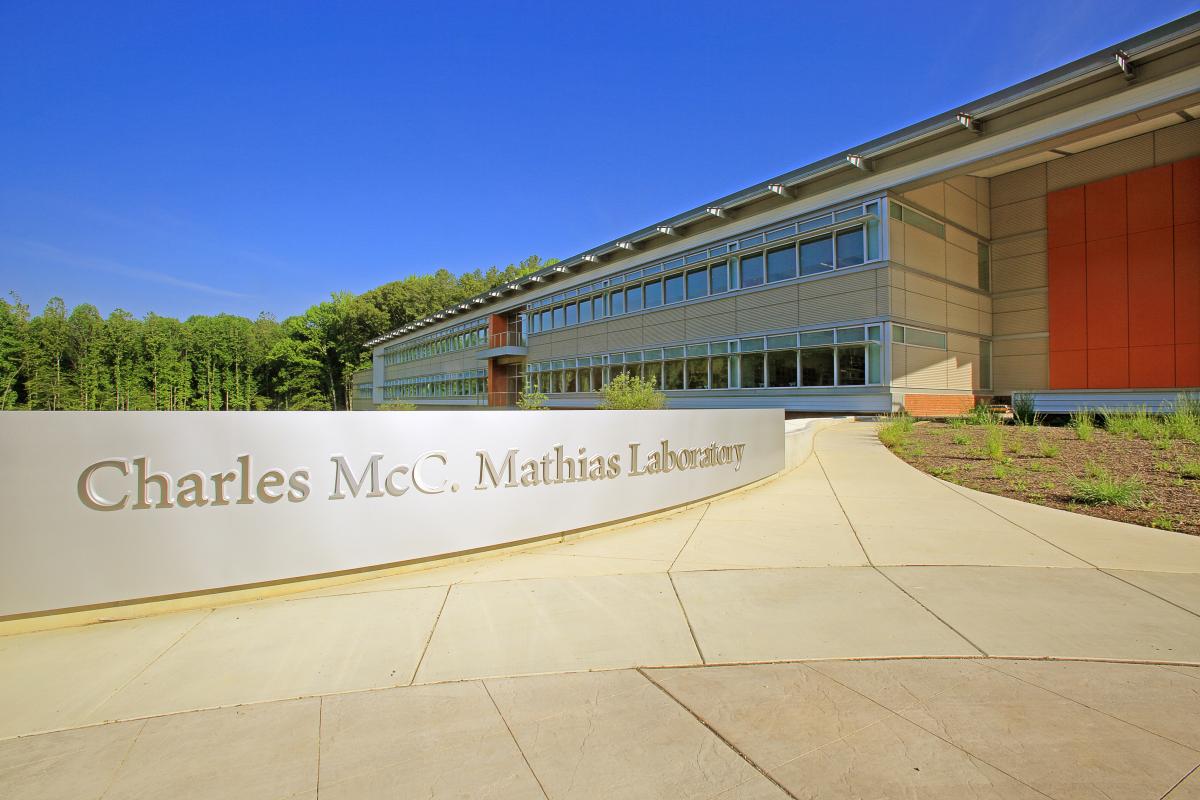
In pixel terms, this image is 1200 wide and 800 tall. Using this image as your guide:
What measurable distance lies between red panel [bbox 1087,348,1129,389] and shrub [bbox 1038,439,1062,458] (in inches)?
601

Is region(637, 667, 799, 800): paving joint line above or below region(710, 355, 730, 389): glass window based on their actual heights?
below

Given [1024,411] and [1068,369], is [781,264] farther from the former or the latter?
[1068,369]

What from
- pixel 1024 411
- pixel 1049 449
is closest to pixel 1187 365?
pixel 1024 411

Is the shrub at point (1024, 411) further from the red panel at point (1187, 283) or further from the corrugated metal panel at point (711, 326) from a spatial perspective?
the corrugated metal panel at point (711, 326)

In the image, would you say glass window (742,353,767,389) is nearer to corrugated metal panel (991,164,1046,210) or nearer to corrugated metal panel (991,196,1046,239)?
corrugated metal panel (991,196,1046,239)

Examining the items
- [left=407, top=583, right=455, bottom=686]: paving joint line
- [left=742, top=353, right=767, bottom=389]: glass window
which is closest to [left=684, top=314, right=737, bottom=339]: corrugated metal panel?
[left=742, top=353, right=767, bottom=389]: glass window

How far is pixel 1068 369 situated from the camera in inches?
962

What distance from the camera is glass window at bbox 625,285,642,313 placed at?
3444cm

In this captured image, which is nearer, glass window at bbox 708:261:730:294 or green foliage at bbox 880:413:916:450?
green foliage at bbox 880:413:916:450

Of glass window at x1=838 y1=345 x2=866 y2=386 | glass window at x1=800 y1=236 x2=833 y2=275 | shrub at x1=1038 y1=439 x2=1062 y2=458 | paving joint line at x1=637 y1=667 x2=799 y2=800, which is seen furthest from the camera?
glass window at x1=800 y1=236 x2=833 y2=275

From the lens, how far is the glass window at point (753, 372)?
2642 cm

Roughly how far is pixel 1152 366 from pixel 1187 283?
3057 millimetres

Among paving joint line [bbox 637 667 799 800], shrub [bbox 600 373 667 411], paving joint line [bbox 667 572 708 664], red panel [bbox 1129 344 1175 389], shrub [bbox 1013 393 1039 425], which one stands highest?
red panel [bbox 1129 344 1175 389]

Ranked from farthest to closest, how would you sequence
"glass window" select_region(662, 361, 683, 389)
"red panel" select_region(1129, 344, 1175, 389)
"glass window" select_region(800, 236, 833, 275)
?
1. "glass window" select_region(662, 361, 683, 389)
2. "glass window" select_region(800, 236, 833, 275)
3. "red panel" select_region(1129, 344, 1175, 389)
